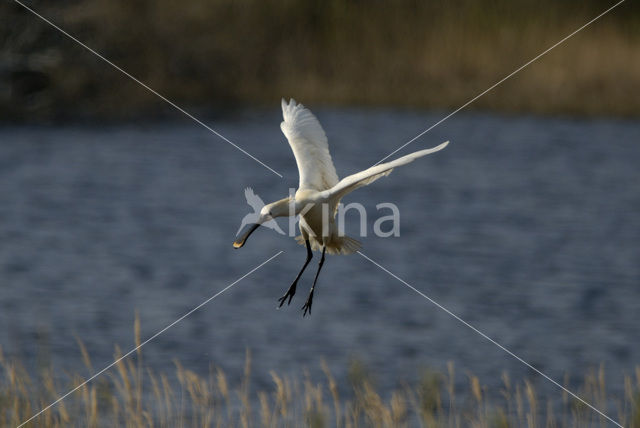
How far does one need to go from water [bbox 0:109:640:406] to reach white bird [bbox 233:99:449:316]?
2.69 metres

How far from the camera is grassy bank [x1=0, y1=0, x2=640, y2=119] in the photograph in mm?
20297

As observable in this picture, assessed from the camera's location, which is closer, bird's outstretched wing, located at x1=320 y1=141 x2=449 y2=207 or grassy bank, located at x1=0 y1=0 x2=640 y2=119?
bird's outstretched wing, located at x1=320 y1=141 x2=449 y2=207

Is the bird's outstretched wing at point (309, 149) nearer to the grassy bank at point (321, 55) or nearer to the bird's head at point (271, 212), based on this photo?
the bird's head at point (271, 212)

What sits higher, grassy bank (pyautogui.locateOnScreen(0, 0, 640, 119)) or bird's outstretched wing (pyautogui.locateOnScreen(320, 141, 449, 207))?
grassy bank (pyautogui.locateOnScreen(0, 0, 640, 119))

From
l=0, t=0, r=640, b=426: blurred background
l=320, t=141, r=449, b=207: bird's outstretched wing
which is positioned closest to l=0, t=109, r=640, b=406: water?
l=0, t=0, r=640, b=426: blurred background

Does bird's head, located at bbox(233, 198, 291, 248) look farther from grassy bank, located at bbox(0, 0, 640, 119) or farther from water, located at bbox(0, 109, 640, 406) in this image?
grassy bank, located at bbox(0, 0, 640, 119)

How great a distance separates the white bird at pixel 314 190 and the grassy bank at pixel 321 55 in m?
14.2

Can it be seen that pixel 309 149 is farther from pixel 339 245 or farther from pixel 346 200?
pixel 346 200

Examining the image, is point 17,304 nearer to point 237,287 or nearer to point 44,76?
point 237,287

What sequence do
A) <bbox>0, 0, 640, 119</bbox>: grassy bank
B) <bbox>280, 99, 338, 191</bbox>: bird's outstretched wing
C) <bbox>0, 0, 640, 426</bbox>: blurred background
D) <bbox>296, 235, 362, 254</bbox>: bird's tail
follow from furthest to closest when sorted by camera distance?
<bbox>0, 0, 640, 119</bbox>: grassy bank → <bbox>0, 0, 640, 426</bbox>: blurred background → <bbox>280, 99, 338, 191</bbox>: bird's outstretched wing → <bbox>296, 235, 362, 254</bbox>: bird's tail

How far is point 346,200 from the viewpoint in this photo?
16844mm

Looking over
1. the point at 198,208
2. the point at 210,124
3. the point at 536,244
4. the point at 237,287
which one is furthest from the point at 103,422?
the point at 210,124

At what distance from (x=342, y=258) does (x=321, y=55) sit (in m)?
7.39

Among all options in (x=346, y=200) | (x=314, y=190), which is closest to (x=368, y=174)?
(x=314, y=190)
